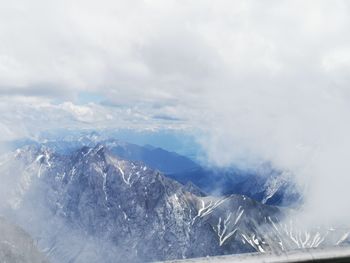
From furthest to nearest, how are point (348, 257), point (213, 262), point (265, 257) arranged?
point (348, 257) → point (265, 257) → point (213, 262)

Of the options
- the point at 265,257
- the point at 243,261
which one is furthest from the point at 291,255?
the point at 243,261

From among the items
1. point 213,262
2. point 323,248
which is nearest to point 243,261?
point 213,262

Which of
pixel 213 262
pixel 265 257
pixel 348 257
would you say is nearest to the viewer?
pixel 213 262

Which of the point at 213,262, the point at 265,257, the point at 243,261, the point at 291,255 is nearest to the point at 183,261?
the point at 213,262

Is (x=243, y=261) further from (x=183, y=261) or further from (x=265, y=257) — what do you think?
(x=183, y=261)

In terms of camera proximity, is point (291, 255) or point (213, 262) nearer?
point (213, 262)

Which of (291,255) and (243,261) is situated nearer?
(243,261)

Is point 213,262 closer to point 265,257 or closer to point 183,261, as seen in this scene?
point 183,261
